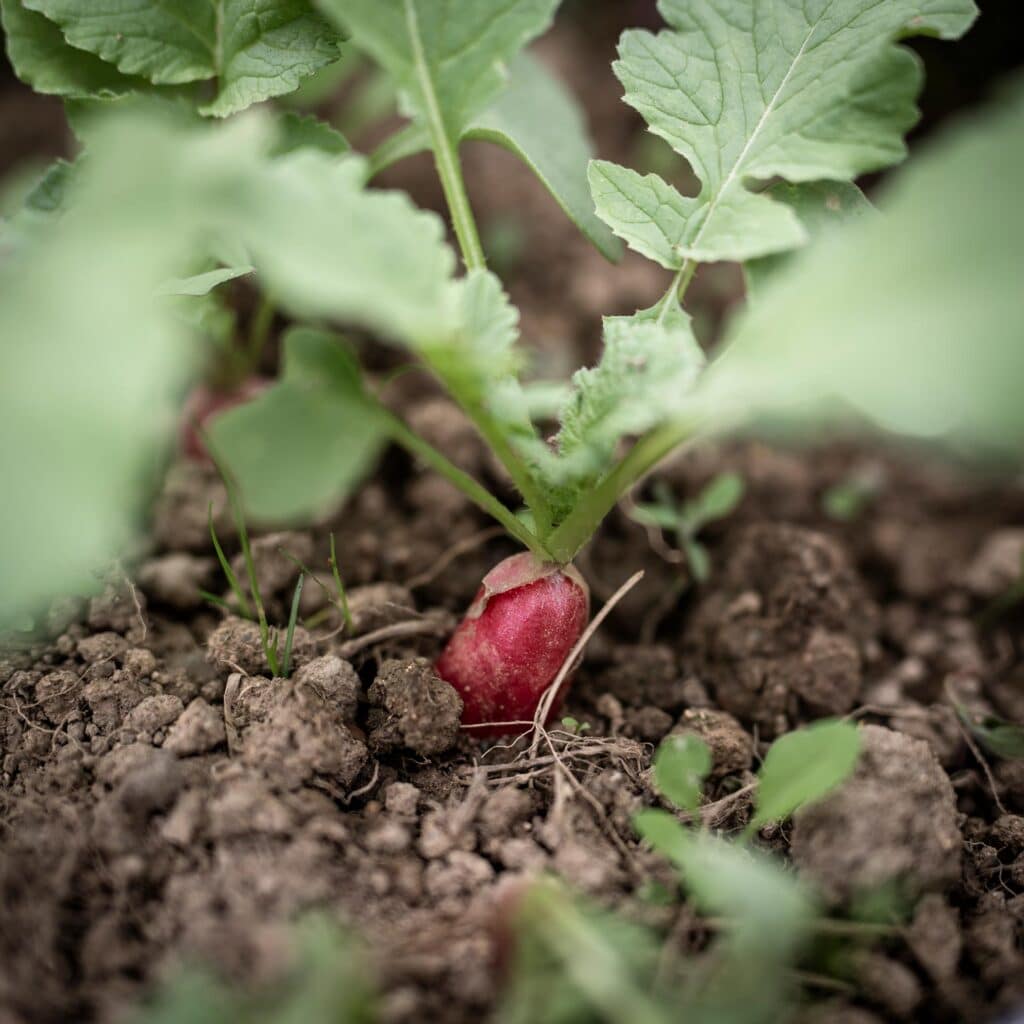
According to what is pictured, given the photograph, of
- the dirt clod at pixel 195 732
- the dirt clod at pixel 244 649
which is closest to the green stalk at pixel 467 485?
the dirt clod at pixel 244 649

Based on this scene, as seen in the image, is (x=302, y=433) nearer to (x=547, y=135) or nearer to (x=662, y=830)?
(x=662, y=830)

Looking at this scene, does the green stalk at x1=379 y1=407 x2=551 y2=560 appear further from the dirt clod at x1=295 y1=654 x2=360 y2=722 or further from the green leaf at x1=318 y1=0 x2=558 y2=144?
the green leaf at x1=318 y1=0 x2=558 y2=144

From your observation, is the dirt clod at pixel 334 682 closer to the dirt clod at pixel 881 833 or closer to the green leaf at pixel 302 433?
the green leaf at pixel 302 433

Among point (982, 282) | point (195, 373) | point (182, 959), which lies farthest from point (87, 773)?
point (982, 282)

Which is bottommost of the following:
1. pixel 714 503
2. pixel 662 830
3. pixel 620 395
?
pixel 714 503

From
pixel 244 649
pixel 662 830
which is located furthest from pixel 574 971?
pixel 244 649
